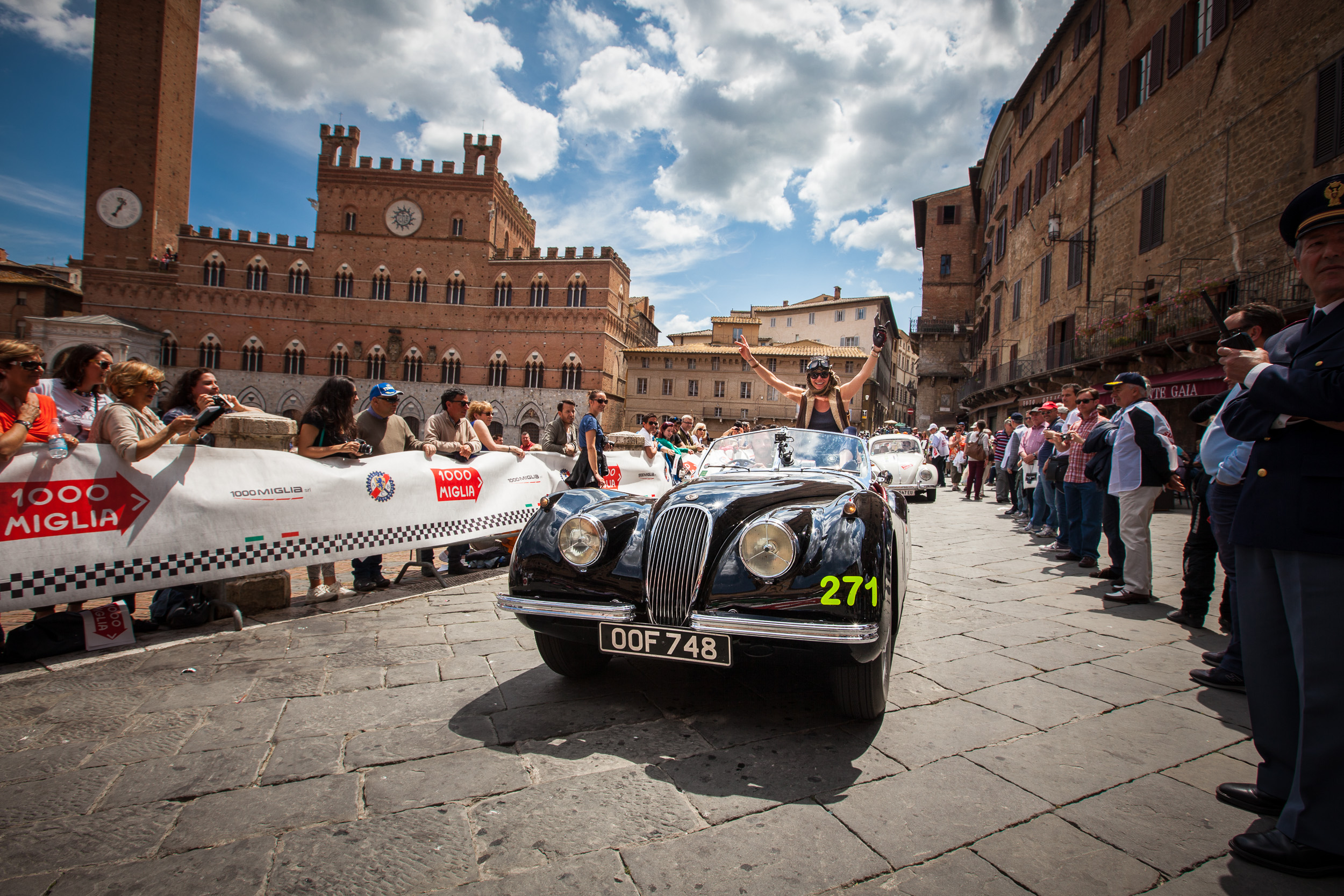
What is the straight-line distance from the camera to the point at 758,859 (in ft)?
6.42

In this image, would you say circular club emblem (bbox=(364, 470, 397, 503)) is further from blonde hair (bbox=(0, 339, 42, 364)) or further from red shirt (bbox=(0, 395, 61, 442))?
blonde hair (bbox=(0, 339, 42, 364))

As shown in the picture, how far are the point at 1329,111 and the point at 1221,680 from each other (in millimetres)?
14694

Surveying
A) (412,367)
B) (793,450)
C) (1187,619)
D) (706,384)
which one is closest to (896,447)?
(1187,619)

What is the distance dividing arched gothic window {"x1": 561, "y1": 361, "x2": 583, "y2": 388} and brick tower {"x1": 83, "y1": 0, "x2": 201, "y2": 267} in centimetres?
2974

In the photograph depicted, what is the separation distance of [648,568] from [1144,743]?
2298mm

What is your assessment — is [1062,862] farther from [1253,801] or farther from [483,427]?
[483,427]

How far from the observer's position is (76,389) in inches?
176

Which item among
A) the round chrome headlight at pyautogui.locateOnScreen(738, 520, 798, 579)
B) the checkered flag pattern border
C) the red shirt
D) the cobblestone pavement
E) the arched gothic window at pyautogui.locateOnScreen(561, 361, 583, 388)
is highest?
the arched gothic window at pyautogui.locateOnScreen(561, 361, 583, 388)

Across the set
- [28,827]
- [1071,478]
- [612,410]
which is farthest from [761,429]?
[612,410]

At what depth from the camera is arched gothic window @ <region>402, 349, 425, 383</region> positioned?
142ft

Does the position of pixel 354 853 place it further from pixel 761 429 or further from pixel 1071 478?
pixel 1071 478

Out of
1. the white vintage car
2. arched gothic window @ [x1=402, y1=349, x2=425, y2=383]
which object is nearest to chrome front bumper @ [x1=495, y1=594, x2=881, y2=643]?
the white vintage car

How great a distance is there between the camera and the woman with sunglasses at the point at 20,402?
355 centimetres

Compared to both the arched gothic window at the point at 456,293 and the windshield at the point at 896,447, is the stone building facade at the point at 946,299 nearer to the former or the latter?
the windshield at the point at 896,447
